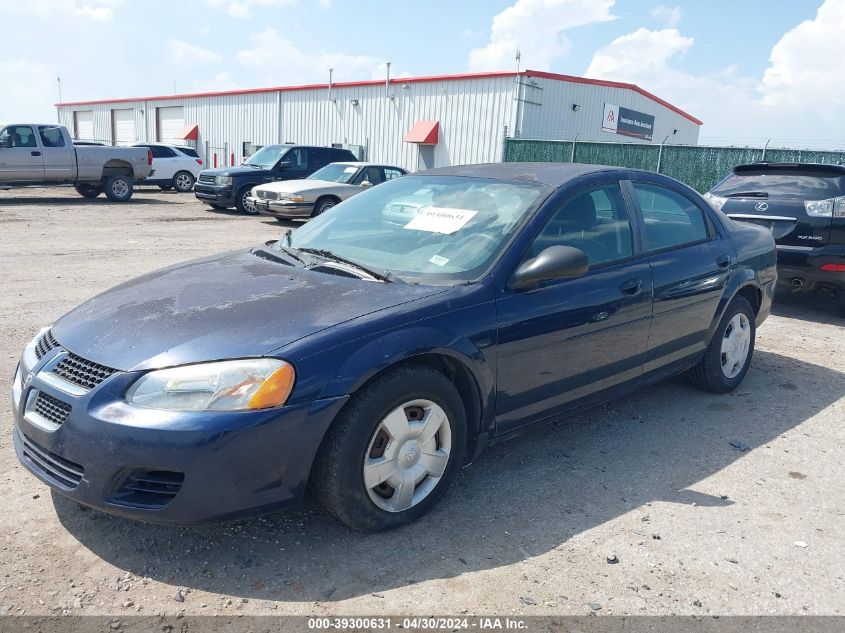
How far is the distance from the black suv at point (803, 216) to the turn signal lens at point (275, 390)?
5903mm

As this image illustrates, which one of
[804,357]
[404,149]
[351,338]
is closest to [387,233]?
[351,338]

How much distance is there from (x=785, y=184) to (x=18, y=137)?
55.6 feet

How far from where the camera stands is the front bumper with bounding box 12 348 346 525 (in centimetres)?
252

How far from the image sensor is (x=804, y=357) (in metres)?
6.06

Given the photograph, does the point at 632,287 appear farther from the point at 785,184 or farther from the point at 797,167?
the point at 797,167

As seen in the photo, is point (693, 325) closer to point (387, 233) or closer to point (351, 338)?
point (387, 233)

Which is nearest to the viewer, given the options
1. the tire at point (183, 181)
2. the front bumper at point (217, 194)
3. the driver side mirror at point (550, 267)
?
the driver side mirror at point (550, 267)

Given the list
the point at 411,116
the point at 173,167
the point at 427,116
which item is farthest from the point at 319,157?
the point at 411,116

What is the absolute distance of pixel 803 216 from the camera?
708 centimetres

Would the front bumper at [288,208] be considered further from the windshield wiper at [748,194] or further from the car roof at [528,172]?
the car roof at [528,172]

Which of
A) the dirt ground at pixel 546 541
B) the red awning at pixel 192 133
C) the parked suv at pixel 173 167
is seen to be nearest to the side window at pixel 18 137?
the parked suv at pixel 173 167

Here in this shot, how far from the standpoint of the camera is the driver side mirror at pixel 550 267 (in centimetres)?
330

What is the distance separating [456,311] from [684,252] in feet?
6.69

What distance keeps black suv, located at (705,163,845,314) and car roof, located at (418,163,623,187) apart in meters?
3.65
